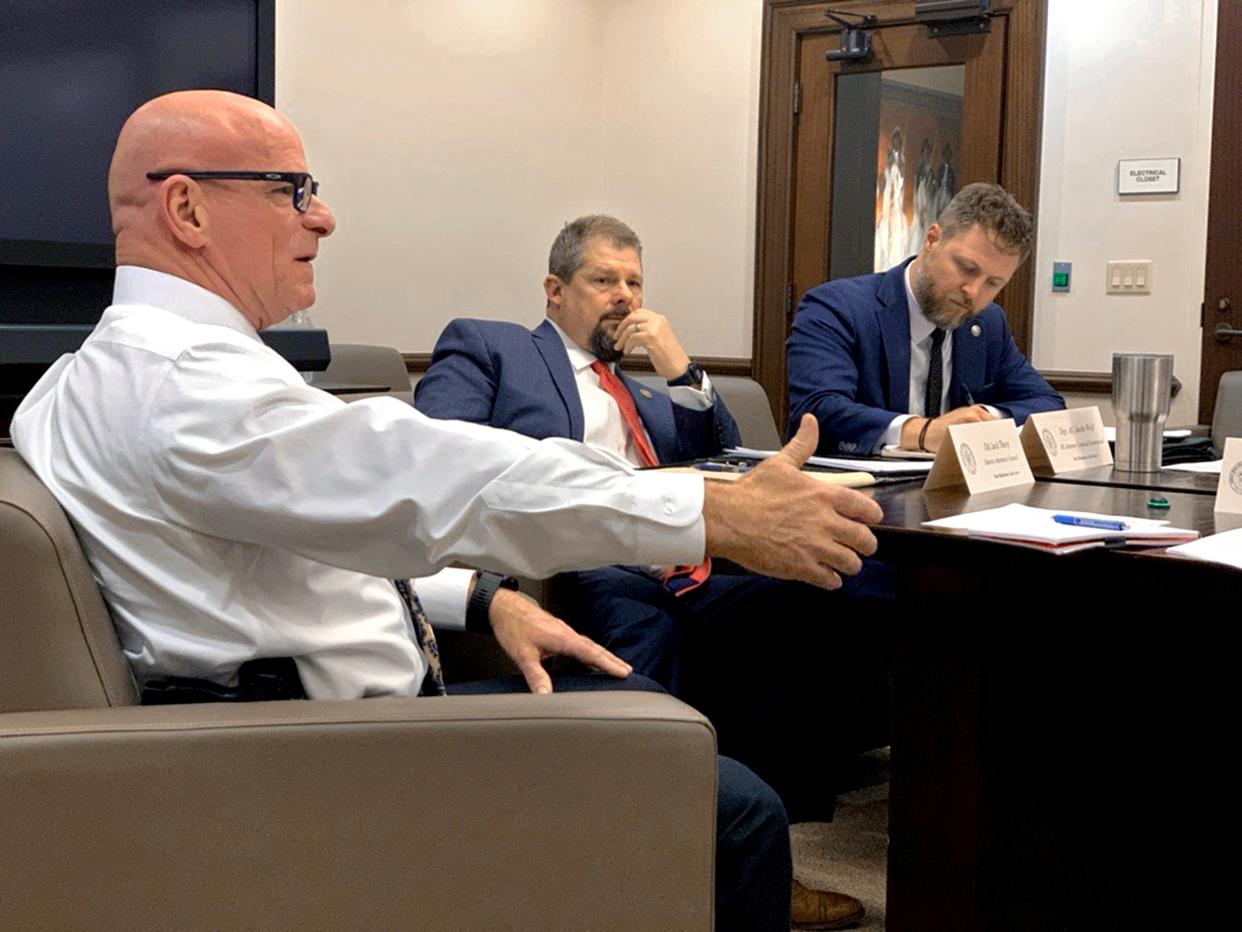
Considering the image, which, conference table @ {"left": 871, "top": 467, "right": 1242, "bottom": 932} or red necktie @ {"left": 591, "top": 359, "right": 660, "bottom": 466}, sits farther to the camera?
red necktie @ {"left": 591, "top": 359, "right": 660, "bottom": 466}

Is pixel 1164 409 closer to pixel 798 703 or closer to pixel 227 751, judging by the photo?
pixel 798 703

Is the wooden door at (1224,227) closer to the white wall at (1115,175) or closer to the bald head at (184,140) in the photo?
the white wall at (1115,175)

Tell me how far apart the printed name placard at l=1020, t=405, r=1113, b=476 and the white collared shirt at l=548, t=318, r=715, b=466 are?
2.24 feet

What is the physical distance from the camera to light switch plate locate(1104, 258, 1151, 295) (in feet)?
18.3

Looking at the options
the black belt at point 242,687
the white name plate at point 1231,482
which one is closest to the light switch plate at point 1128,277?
the white name plate at point 1231,482

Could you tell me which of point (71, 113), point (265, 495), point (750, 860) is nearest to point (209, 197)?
point (265, 495)

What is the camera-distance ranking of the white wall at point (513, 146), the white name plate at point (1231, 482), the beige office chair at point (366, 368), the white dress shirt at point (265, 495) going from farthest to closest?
the white wall at point (513, 146) < the beige office chair at point (366, 368) < the white name plate at point (1231, 482) < the white dress shirt at point (265, 495)

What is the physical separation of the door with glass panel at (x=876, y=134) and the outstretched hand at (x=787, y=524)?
4.61 m

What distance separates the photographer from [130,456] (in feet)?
4.33

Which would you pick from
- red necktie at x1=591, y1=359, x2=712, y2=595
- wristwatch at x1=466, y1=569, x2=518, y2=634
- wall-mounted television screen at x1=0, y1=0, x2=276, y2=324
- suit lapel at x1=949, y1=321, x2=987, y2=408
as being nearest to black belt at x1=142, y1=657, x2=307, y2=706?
wristwatch at x1=466, y1=569, x2=518, y2=634

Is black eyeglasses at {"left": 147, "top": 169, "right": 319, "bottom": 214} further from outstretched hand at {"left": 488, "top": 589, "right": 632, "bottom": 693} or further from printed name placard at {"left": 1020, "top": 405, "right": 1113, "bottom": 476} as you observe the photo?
printed name placard at {"left": 1020, "top": 405, "right": 1113, "bottom": 476}

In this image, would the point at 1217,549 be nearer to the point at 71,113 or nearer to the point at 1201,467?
the point at 1201,467

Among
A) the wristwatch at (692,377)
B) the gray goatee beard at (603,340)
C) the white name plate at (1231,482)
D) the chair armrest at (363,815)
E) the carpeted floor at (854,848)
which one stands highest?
the gray goatee beard at (603,340)

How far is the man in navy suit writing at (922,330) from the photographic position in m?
3.24
